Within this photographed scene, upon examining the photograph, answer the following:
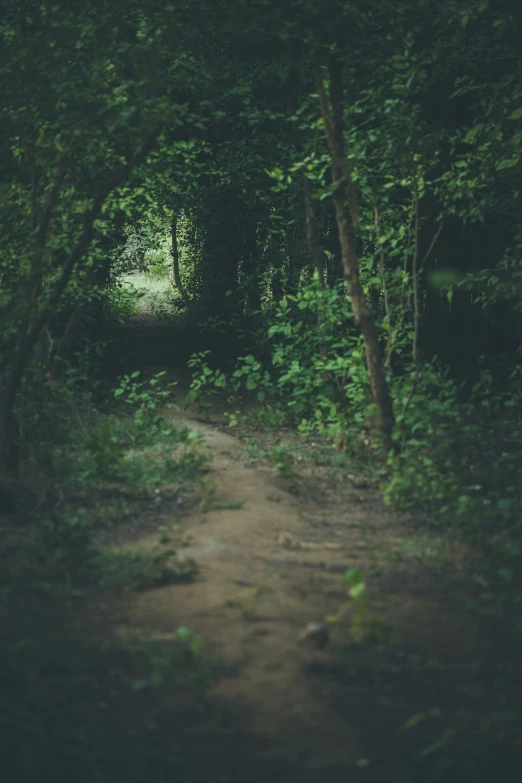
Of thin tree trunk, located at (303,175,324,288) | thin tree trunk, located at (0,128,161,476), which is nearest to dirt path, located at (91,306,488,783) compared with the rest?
thin tree trunk, located at (0,128,161,476)

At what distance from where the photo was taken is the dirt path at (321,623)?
3.79 metres

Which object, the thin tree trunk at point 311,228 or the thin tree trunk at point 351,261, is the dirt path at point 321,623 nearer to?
the thin tree trunk at point 351,261

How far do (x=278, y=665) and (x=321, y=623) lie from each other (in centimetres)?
61

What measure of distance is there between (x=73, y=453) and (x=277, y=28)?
4.66 meters

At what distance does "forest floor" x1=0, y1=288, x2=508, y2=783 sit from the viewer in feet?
12.1

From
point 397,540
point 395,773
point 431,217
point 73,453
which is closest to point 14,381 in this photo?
point 73,453

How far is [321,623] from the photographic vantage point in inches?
195

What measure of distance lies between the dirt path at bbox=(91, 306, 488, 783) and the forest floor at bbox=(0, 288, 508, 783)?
1cm

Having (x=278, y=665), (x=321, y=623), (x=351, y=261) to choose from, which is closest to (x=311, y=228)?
(x=351, y=261)

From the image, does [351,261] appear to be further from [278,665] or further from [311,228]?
[278,665]

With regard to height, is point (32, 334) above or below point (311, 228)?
below

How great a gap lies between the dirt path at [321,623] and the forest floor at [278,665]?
0.01 meters

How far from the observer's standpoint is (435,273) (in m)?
15.3

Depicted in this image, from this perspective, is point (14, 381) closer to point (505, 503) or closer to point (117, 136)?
point (117, 136)
